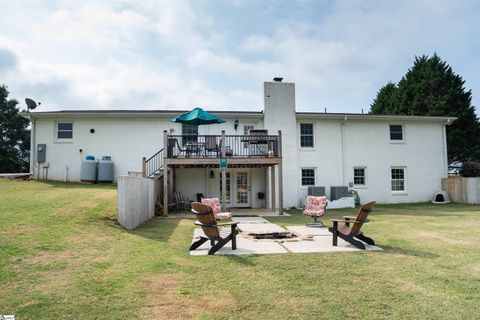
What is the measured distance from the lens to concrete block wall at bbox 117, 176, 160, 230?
8.88 metres

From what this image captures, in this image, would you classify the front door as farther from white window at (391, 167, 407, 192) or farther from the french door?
white window at (391, 167, 407, 192)

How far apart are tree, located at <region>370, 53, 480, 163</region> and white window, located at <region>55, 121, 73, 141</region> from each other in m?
27.9

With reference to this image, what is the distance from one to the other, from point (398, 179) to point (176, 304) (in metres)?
18.0

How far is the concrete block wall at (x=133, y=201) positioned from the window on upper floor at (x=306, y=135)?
9.13 metres

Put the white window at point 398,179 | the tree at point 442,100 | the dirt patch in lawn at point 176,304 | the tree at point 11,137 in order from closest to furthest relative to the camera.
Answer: the dirt patch in lawn at point 176,304 < the white window at point 398,179 < the tree at point 442,100 < the tree at point 11,137

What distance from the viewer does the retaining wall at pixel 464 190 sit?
17812 mm

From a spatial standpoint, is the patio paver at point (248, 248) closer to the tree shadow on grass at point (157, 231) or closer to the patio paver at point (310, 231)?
the tree shadow on grass at point (157, 231)

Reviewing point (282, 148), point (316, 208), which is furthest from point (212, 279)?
point (282, 148)

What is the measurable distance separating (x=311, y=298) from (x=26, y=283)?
147 inches

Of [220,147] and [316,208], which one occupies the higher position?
[220,147]

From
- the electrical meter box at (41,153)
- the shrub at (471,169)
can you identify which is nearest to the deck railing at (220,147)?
the electrical meter box at (41,153)

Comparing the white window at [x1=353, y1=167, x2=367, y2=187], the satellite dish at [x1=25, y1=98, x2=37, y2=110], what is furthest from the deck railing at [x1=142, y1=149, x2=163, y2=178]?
the white window at [x1=353, y1=167, x2=367, y2=187]

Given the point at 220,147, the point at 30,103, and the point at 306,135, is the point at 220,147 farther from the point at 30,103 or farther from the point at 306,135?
the point at 30,103

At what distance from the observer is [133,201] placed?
9.57 metres
